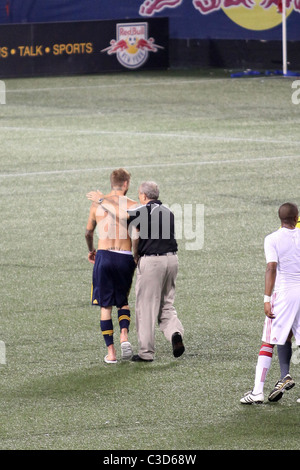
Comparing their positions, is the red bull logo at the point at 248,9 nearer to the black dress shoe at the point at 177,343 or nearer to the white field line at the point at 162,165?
the white field line at the point at 162,165

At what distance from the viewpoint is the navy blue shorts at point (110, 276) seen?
9242 mm

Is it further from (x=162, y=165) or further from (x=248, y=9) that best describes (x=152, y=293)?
(x=248, y=9)

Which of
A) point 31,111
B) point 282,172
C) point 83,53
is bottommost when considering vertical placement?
point 282,172

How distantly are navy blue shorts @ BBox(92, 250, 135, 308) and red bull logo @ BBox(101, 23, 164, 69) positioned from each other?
1147 inches

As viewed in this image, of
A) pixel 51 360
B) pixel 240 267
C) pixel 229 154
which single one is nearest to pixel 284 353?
pixel 51 360

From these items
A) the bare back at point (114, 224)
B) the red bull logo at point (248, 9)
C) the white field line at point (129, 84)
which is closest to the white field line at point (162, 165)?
the bare back at point (114, 224)

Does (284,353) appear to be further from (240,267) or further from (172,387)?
(240,267)

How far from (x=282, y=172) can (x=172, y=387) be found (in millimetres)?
11124

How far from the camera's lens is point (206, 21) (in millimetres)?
39500

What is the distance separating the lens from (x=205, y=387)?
8.57 meters

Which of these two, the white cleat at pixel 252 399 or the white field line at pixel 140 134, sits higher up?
the white field line at pixel 140 134

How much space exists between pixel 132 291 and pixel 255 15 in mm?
Answer: 27494

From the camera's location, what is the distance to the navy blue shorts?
9242 mm

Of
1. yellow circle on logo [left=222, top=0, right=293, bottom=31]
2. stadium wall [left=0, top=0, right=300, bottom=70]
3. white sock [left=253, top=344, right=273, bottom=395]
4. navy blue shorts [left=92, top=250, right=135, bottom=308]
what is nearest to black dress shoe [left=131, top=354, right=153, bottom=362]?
navy blue shorts [left=92, top=250, right=135, bottom=308]
